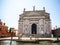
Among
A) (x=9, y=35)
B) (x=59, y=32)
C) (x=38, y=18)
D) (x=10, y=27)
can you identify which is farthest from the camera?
(x=38, y=18)

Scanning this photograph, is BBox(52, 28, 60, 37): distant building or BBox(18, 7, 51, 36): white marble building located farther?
BBox(18, 7, 51, 36): white marble building

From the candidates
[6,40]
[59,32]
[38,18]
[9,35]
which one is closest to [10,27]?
[6,40]

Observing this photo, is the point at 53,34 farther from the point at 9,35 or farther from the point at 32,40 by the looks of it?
the point at 9,35

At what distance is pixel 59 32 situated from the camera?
110cm

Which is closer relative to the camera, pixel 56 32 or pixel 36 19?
pixel 56 32

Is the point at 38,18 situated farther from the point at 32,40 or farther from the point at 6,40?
the point at 6,40

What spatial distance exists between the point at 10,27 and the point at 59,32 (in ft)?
1.07

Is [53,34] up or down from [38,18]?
down

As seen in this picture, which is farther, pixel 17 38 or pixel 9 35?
pixel 9 35

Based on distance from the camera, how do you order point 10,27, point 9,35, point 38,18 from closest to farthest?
point 10,27, point 9,35, point 38,18

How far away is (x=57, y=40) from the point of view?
1.01 m

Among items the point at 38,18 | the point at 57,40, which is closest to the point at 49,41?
the point at 57,40

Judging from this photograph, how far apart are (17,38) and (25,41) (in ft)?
0.46

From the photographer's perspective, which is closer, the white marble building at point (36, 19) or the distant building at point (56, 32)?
the distant building at point (56, 32)
